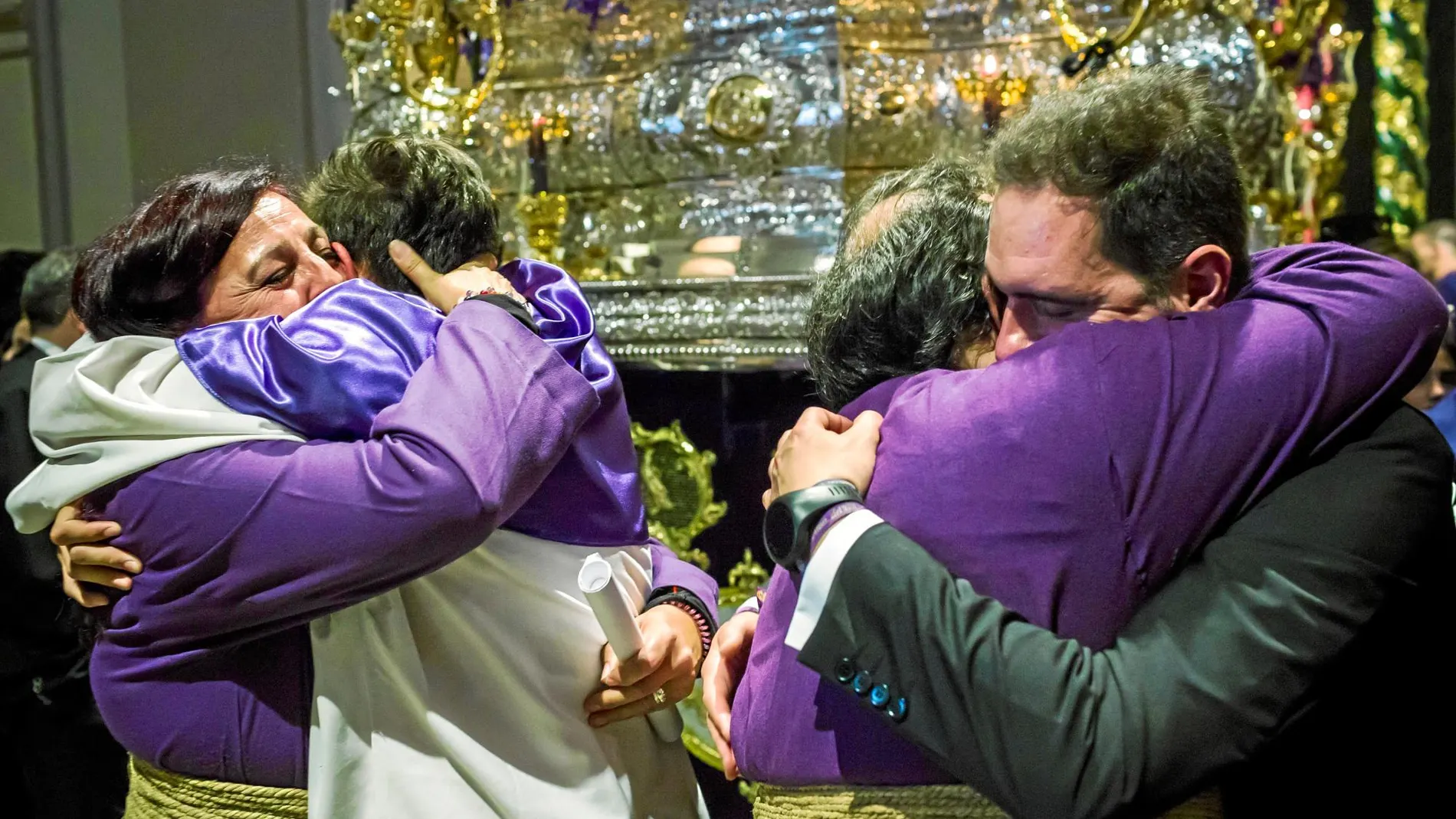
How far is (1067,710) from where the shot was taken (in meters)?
1.08

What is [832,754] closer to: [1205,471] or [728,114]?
[1205,471]

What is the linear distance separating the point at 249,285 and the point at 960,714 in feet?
3.36

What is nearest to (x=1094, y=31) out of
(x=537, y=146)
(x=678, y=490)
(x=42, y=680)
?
(x=537, y=146)

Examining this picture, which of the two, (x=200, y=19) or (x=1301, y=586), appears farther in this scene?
(x=200, y=19)

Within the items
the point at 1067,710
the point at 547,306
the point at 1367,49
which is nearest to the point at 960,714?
the point at 1067,710

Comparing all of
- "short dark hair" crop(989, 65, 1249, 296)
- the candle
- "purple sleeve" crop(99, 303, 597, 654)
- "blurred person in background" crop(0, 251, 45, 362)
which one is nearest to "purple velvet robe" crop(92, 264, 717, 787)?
"purple sleeve" crop(99, 303, 597, 654)

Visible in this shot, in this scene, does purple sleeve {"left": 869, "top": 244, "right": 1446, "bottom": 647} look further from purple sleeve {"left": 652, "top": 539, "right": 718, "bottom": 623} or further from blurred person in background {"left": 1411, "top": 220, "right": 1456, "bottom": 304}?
blurred person in background {"left": 1411, "top": 220, "right": 1456, "bottom": 304}

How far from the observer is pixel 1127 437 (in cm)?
113

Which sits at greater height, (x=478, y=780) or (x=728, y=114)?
(x=728, y=114)

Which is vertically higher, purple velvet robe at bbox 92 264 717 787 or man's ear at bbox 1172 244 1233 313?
man's ear at bbox 1172 244 1233 313

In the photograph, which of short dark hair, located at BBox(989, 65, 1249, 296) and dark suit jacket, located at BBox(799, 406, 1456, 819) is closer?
dark suit jacket, located at BBox(799, 406, 1456, 819)

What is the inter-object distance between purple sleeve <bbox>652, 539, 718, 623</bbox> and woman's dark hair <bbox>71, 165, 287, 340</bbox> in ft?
2.30

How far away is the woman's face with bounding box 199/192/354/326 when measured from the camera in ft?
5.32

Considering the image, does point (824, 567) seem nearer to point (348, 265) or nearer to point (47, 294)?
point (348, 265)
